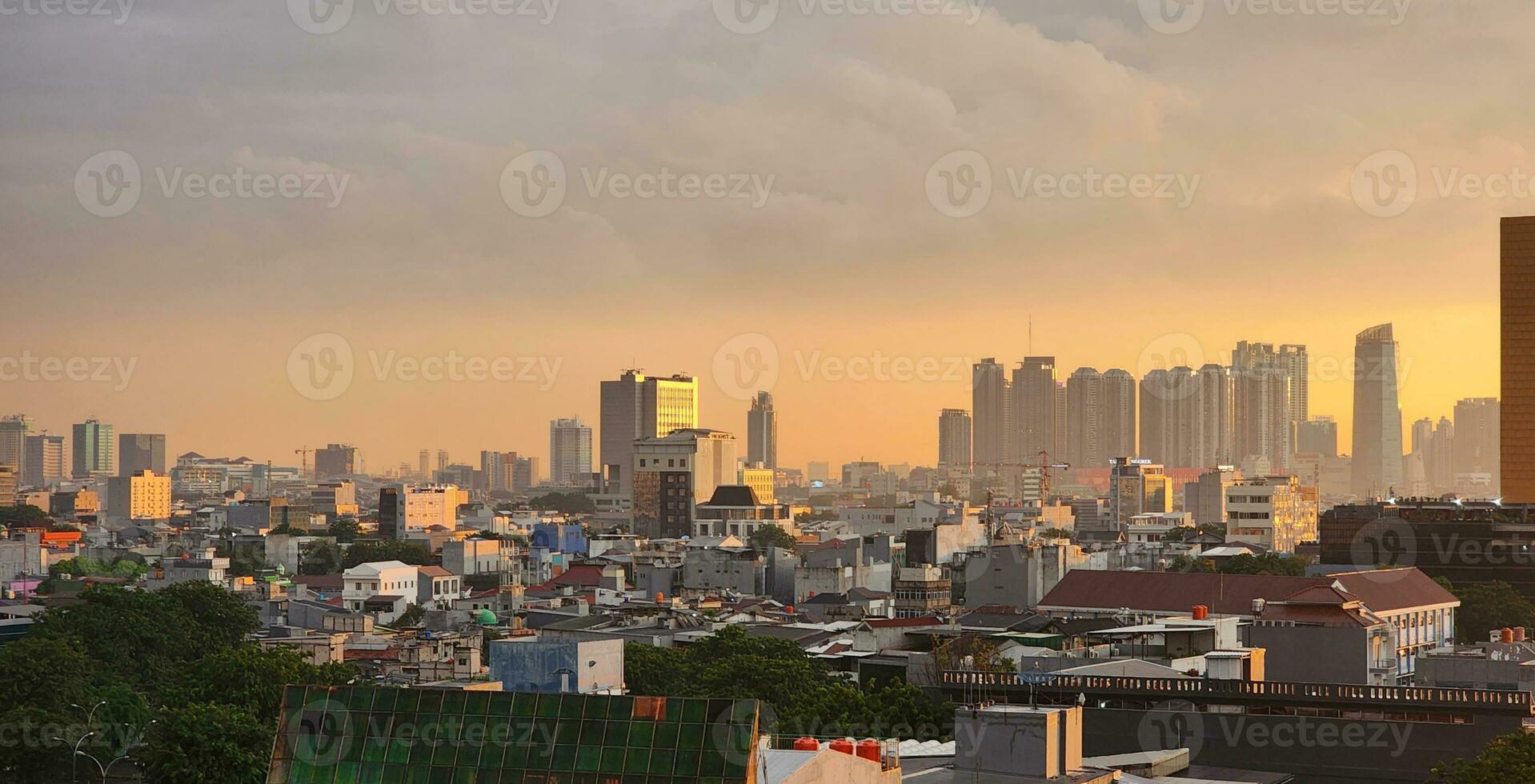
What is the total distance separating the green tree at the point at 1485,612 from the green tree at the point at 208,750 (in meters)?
42.2

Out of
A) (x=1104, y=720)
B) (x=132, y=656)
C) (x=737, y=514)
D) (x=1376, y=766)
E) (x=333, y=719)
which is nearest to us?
(x=333, y=719)

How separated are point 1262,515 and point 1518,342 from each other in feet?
56.6

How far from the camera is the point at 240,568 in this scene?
93125mm

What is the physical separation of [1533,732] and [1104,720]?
6.00 m

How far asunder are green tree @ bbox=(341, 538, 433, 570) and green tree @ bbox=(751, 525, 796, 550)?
1810cm

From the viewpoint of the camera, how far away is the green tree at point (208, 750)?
30.3m

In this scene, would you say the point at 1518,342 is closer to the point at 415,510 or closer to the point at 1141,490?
the point at 1141,490

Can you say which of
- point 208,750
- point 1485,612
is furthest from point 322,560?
point 208,750

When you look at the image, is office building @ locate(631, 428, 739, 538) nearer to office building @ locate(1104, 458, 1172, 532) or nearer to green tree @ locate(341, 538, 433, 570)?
green tree @ locate(341, 538, 433, 570)

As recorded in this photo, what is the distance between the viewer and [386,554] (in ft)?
311

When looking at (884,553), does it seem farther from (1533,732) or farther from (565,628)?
(1533,732)

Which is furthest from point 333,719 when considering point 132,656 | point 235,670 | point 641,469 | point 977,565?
point 641,469

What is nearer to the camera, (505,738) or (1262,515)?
(505,738)

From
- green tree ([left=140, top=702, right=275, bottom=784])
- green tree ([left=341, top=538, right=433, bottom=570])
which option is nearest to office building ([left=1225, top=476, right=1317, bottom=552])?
green tree ([left=341, top=538, right=433, bottom=570])
